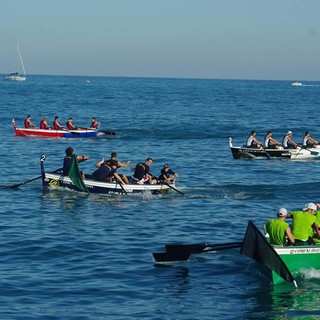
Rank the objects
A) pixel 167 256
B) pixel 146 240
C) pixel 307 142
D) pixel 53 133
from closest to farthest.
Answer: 1. pixel 167 256
2. pixel 146 240
3. pixel 307 142
4. pixel 53 133

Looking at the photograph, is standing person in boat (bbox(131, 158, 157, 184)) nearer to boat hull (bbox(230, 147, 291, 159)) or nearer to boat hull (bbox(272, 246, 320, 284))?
boat hull (bbox(272, 246, 320, 284))

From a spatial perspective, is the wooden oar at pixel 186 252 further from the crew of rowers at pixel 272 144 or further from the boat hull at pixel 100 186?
the crew of rowers at pixel 272 144

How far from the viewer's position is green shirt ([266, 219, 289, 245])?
20094 mm

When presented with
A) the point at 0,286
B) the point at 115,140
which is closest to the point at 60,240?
the point at 0,286

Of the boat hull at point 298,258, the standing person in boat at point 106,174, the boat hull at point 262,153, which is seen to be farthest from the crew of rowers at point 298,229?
the boat hull at point 262,153

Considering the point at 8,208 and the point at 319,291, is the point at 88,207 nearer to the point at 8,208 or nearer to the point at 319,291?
the point at 8,208

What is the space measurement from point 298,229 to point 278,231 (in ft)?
2.80

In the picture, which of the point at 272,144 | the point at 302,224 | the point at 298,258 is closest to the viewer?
the point at 298,258

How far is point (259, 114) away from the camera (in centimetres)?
10019

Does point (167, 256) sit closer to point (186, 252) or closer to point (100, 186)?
point (186, 252)

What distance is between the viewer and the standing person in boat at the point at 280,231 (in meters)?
20.1

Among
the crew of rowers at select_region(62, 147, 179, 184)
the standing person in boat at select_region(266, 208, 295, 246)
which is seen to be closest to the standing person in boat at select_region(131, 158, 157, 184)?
the crew of rowers at select_region(62, 147, 179, 184)

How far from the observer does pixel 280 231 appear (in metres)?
20.1

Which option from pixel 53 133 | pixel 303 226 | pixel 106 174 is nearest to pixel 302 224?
pixel 303 226
